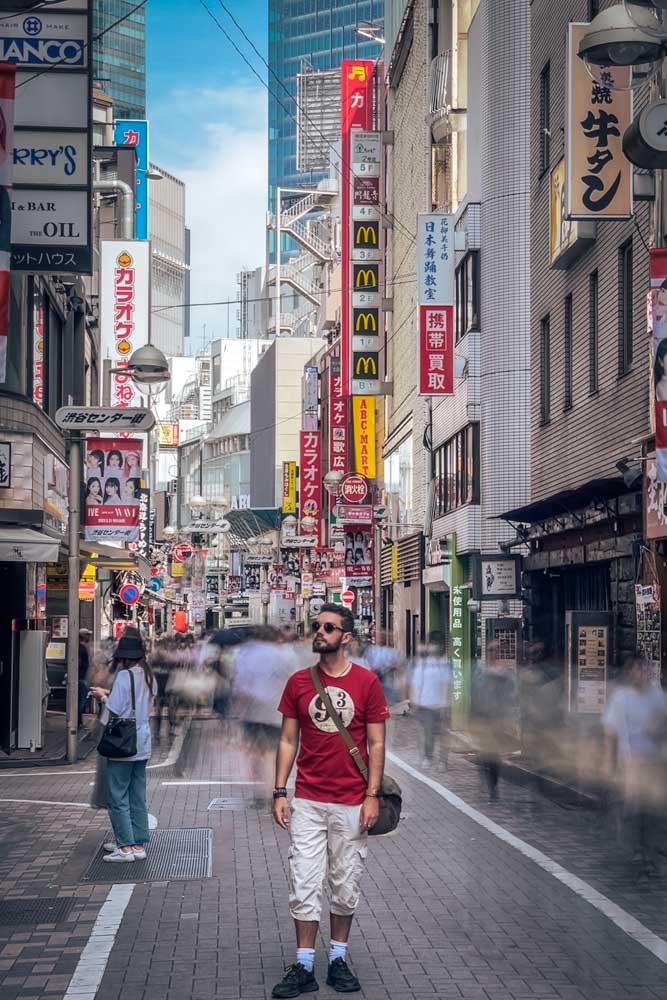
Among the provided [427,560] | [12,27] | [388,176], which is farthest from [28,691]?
[388,176]

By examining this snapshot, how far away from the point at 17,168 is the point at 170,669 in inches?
492

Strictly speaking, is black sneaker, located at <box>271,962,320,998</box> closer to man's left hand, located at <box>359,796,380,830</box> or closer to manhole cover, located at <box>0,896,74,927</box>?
man's left hand, located at <box>359,796,380,830</box>

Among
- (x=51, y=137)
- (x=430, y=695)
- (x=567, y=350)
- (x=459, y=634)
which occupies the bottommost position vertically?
(x=430, y=695)

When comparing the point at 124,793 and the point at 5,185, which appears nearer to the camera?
the point at 5,185

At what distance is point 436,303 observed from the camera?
32750 mm

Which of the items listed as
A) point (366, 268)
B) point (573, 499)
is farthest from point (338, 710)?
point (366, 268)

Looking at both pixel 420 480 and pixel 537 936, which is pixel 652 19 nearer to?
pixel 537 936

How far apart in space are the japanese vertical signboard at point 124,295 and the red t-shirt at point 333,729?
29939mm

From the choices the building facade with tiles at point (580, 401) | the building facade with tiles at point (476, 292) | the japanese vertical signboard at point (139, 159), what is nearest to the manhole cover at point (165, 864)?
the building facade with tiles at point (580, 401)

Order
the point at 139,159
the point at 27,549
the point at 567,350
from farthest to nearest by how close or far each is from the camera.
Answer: the point at 139,159 → the point at 567,350 → the point at 27,549

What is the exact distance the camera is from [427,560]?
39.2m

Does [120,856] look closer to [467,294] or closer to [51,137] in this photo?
[51,137]

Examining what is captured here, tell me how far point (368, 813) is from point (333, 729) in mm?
469

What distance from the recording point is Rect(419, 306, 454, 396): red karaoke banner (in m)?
32.4
